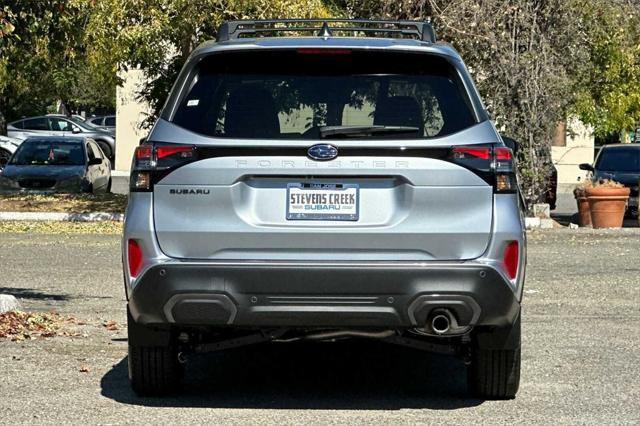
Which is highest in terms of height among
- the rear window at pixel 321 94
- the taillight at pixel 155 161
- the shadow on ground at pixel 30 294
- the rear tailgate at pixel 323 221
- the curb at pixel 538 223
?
the rear window at pixel 321 94

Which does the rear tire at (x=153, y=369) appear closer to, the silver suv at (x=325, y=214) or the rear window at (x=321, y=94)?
the silver suv at (x=325, y=214)

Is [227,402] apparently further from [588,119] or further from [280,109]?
[588,119]

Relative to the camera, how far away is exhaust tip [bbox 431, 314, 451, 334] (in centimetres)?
676

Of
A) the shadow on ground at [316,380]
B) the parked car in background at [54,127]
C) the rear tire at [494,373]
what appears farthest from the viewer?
the parked car in background at [54,127]

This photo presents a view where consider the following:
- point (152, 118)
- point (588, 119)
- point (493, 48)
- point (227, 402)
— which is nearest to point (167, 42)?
point (152, 118)

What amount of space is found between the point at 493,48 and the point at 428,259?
1656 cm

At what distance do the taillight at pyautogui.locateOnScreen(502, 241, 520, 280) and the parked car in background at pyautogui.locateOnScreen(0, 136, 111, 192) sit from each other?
2122 cm

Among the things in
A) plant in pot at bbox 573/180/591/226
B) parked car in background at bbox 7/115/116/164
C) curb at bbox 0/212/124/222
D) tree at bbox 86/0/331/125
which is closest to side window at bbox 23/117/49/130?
parked car in background at bbox 7/115/116/164

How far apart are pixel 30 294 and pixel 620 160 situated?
57.0 feet

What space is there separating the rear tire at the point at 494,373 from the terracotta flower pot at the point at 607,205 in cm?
1573

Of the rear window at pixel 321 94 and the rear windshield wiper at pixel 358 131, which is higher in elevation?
the rear window at pixel 321 94

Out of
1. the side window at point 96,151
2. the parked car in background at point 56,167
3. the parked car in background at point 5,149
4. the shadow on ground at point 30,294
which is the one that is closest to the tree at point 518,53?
the parked car in background at point 56,167

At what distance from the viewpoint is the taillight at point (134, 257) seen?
679 cm

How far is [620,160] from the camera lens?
90.7 feet
